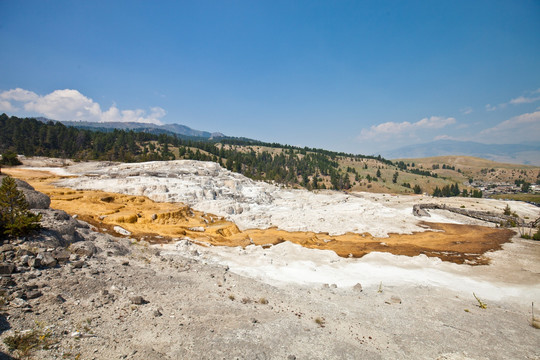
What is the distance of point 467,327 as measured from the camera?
1239 cm

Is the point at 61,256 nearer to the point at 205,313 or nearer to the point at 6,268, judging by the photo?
the point at 6,268

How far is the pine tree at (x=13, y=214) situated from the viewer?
11.6m

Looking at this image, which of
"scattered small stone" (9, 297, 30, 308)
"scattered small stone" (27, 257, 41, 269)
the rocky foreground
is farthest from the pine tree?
"scattered small stone" (9, 297, 30, 308)

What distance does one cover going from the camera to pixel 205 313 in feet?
34.8

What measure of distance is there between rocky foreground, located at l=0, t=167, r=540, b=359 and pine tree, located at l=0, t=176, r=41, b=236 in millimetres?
725

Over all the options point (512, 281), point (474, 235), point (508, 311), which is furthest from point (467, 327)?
point (474, 235)

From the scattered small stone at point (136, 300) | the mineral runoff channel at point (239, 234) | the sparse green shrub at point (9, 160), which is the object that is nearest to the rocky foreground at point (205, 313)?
the scattered small stone at point (136, 300)

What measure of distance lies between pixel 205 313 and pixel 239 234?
21.7 meters

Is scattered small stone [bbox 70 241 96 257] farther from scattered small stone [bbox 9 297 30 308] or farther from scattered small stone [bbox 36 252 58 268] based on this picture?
scattered small stone [bbox 9 297 30 308]

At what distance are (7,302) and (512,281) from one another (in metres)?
30.3

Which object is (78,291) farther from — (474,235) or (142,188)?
(474,235)

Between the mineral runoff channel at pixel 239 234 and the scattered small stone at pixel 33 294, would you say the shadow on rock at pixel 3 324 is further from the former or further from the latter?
the mineral runoff channel at pixel 239 234

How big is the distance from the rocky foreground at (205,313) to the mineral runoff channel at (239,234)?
7.93 meters

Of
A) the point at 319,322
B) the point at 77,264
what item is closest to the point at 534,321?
the point at 319,322
